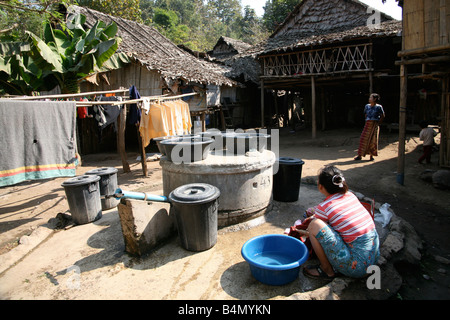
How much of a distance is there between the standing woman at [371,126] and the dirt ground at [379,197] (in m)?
0.37

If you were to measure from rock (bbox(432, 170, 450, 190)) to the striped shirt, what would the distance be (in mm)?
4722

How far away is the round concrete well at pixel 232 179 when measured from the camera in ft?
14.6

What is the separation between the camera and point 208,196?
3.73 m

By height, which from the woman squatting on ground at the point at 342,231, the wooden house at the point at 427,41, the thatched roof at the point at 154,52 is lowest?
the woman squatting on ground at the point at 342,231

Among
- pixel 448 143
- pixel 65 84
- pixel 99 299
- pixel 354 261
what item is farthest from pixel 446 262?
pixel 65 84

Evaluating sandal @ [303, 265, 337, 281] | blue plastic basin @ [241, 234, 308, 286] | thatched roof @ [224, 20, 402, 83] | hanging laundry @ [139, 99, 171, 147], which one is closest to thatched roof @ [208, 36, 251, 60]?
thatched roof @ [224, 20, 402, 83]

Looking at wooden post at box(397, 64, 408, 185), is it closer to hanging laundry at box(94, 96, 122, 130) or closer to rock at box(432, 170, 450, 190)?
rock at box(432, 170, 450, 190)

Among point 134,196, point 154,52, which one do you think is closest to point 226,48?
point 154,52

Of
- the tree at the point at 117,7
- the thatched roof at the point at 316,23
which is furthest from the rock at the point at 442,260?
the tree at the point at 117,7

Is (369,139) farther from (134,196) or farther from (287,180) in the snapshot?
(134,196)

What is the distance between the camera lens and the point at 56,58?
25.7 feet

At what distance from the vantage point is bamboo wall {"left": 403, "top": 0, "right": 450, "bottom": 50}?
567 cm

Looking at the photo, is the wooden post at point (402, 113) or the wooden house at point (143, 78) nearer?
the wooden post at point (402, 113)

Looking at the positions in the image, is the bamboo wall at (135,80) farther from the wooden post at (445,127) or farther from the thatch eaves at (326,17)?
the thatch eaves at (326,17)
